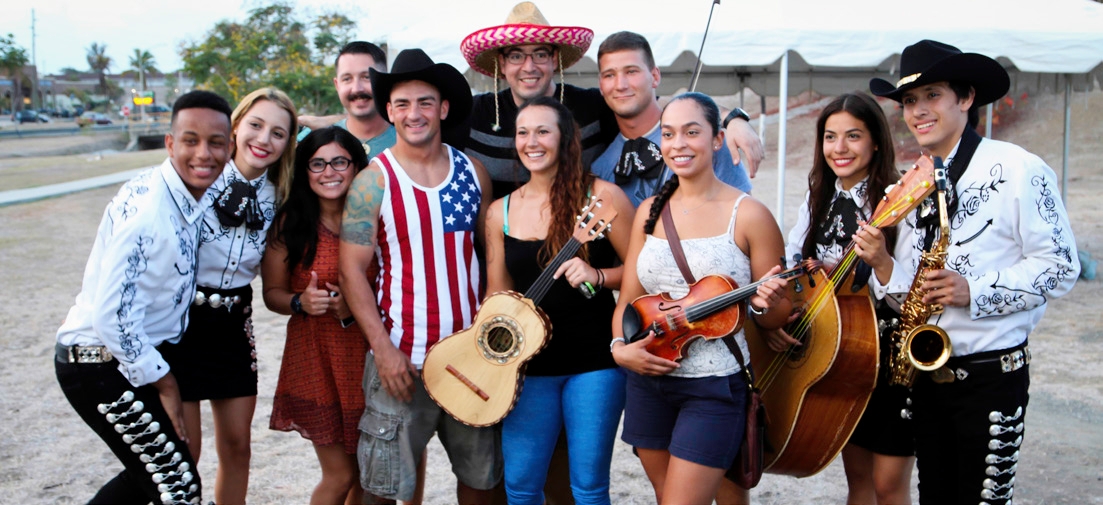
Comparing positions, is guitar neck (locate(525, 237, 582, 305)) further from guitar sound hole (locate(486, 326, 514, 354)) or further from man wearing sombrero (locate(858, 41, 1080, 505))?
man wearing sombrero (locate(858, 41, 1080, 505))

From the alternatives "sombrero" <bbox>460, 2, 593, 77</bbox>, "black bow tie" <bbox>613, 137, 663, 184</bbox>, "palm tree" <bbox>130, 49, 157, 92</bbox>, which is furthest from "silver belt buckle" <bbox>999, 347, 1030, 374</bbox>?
"palm tree" <bbox>130, 49, 157, 92</bbox>

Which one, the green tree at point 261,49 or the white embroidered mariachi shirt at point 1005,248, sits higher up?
the green tree at point 261,49

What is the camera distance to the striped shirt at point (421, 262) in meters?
3.64

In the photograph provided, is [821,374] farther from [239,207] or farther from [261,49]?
[261,49]

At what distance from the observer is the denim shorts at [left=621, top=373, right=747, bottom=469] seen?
3.12 metres

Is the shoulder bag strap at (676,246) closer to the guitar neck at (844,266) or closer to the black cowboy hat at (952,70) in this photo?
the guitar neck at (844,266)

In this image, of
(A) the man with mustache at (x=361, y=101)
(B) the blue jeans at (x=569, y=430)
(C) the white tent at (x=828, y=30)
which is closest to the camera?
(B) the blue jeans at (x=569, y=430)

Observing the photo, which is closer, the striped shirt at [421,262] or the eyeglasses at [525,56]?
the striped shirt at [421,262]

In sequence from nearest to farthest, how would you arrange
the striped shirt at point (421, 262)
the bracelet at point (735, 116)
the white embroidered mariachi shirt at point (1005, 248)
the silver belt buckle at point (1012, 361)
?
the white embroidered mariachi shirt at point (1005, 248) → the silver belt buckle at point (1012, 361) → the striped shirt at point (421, 262) → the bracelet at point (735, 116)

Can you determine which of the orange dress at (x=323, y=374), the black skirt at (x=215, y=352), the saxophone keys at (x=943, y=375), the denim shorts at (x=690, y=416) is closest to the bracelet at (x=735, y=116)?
the denim shorts at (x=690, y=416)

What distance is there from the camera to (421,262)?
3.65 meters

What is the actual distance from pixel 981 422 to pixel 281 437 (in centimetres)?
440

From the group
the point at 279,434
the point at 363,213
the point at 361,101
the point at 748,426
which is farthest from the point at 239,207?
the point at 279,434

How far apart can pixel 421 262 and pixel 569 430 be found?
0.95 m
